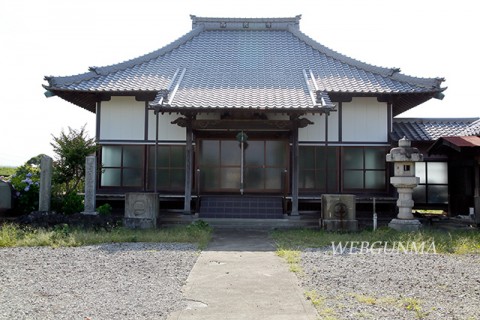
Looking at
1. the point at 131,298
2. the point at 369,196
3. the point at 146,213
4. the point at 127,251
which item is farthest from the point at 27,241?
the point at 369,196

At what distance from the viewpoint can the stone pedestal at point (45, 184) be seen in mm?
12219

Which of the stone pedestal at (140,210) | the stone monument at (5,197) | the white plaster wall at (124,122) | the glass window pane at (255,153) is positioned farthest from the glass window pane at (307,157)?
the stone monument at (5,197)

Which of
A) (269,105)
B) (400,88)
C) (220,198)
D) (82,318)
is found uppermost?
(400,88)

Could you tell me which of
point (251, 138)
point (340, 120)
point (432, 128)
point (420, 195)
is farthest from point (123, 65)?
point (420, 195)

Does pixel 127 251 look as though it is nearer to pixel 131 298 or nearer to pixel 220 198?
pixel 131 298

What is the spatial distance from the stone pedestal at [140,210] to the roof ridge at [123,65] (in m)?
4.70

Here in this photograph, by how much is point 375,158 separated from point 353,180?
1.04m

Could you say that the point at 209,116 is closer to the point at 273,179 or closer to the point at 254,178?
the point at 254,178

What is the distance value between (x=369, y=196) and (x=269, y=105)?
4.66 meters

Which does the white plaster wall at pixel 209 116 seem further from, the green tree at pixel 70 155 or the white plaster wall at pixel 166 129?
the green tree at pixel 70 155

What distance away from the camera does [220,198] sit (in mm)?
13750

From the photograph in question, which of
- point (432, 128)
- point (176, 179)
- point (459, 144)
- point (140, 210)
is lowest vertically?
point (140, 210)

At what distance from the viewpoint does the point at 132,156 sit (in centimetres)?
1421

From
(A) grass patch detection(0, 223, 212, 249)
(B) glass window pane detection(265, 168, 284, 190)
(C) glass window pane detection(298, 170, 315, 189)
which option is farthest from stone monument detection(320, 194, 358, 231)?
(A) grass patch detection(0, 223, 212, 249)
